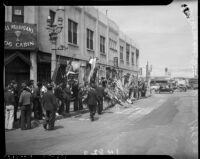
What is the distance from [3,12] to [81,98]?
234 inches

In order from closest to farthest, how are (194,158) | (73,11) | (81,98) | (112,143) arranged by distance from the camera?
(194,158) < (112,143) < (73,11) < (81,98)

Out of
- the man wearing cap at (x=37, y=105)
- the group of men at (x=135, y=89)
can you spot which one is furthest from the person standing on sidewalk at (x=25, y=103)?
the group of men at (x=135, y=89)

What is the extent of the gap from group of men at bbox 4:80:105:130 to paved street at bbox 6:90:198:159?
47 centimetres

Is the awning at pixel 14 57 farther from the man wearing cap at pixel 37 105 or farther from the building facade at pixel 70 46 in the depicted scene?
the man wearing cap at pixel 37 105

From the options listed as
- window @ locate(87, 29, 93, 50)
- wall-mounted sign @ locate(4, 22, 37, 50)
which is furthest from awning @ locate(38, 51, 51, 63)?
window @ locate(87, 29, 93, 50)

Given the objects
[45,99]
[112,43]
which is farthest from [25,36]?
[112,43]

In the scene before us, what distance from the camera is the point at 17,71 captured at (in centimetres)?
768

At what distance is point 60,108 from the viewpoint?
1009cm

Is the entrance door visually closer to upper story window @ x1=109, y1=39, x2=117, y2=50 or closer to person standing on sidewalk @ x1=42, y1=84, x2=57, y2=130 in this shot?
→ person standing on sidewalk @ x1=42, y1=84, x2=57, y2=130

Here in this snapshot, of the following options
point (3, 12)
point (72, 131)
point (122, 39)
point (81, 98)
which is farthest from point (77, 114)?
point (3, 12)

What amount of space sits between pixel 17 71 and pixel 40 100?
192 cm

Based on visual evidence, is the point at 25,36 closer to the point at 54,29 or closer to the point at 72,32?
the point at 54,29

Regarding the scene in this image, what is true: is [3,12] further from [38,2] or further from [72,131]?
[72,131]

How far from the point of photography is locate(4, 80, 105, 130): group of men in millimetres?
8078
